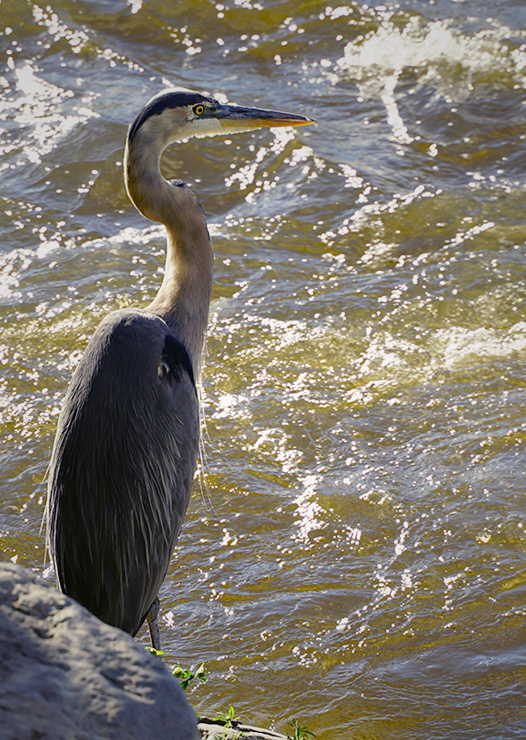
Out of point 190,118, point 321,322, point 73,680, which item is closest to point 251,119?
point 190,118

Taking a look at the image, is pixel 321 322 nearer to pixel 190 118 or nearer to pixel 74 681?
pixel 190 118

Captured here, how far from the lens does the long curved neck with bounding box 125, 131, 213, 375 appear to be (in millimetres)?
3820

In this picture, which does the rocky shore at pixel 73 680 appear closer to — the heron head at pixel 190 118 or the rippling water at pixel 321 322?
the rippling water at pixel 321 322

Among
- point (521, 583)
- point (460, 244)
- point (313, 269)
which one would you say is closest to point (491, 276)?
point (460, 244)

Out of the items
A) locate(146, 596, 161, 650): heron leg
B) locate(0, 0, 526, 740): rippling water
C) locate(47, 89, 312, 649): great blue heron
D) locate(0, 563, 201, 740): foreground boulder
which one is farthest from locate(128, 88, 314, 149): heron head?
locate(0, 563, 201, 740): foreground boulder

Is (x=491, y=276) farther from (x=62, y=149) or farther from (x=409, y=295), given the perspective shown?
(x=62, y=149)

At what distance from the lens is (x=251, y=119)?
423cm

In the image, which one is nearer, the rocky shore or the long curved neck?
the rocky shore

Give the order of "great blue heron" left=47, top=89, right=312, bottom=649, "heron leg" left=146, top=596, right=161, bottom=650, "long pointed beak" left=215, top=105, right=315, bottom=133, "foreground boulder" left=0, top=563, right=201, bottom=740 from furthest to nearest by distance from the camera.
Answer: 1. "long pointed beak" left=215, top=105, right=315, bottom=133
2. "heron leg" left=146, top=596, right=161, bottom=650
3. "great blue heron" left=47, top=89, right=312, bottom=649
4. "foreground boulder" left=0, top=563, right=201, bottom=740

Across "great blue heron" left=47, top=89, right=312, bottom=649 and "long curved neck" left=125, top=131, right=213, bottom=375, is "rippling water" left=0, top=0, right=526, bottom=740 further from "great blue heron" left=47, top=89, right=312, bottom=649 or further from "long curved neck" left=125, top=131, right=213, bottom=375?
"long curved neck" left=125, top=131, right=213, bottom=375

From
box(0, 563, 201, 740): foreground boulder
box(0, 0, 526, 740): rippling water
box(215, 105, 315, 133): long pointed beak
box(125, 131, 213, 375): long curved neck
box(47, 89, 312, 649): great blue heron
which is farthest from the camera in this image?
box(215, 105, 315, 133): long pointed beak

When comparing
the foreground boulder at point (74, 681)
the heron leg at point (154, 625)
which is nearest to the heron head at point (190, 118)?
the heron leg at point (154, 625)

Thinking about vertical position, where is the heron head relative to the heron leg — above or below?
above

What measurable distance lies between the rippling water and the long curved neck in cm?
99
